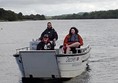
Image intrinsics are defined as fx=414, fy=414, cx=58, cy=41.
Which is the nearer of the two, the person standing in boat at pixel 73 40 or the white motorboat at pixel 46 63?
the white motorboat at pixel 46 63

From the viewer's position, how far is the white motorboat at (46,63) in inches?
611

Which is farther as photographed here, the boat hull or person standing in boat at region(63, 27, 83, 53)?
person standing in boat at region(63, 27, 83, 53)

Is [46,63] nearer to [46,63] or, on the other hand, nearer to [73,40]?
[46,63]

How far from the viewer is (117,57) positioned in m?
25.4

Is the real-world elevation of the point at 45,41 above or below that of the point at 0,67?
above

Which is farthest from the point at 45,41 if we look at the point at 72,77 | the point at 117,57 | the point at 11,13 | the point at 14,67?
the point at 11,13

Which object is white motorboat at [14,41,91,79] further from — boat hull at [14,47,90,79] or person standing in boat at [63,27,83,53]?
person standing in boat at [63,27,83,53]

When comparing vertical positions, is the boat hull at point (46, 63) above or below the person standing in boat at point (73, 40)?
below

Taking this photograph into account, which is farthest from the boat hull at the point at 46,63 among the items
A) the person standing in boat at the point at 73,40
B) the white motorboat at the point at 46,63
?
the person standing in boat at the point at 73,40

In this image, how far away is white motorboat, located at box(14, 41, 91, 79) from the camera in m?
15.5

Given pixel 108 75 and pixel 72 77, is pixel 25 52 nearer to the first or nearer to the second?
pixel 72 77

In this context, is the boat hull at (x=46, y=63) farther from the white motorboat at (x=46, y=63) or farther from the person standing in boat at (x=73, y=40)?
the person standing in boat at (x=73, y=40)

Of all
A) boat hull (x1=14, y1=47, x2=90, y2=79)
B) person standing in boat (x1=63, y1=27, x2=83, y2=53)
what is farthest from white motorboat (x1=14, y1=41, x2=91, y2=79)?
person standing in boat (x1=63, y1=27, x2=83, y2=53)

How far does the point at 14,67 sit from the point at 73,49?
19.1 feet
